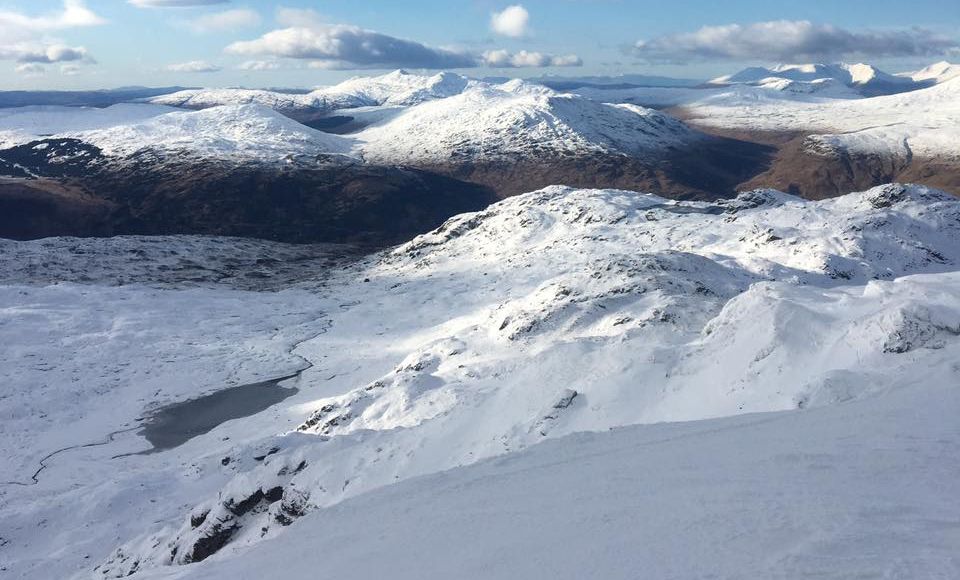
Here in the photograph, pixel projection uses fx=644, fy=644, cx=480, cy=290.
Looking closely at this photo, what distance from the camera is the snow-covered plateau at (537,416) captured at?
449 inches

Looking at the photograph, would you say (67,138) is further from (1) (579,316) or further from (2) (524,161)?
(1) (579,316)

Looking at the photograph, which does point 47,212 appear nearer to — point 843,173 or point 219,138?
point 219,138

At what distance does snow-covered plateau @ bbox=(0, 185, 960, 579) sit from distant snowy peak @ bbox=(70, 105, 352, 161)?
103296mm

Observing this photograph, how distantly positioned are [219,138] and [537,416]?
173102 millimetres

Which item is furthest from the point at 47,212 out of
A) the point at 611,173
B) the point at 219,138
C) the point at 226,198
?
the point at 611,173

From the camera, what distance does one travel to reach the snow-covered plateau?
1140cm

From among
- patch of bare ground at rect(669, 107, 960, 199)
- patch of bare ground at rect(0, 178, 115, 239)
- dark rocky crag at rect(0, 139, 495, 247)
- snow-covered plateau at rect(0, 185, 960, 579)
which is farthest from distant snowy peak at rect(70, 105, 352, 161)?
patch of bare ground at rect(669, 107, 960, 199)

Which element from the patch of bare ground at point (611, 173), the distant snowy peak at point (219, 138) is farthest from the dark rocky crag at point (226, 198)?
the patch of bare ground at point (611, 173)

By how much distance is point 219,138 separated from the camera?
174 metres

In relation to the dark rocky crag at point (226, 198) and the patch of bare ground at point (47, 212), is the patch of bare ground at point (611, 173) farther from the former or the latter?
the patch of bare ground at point (47, 212)

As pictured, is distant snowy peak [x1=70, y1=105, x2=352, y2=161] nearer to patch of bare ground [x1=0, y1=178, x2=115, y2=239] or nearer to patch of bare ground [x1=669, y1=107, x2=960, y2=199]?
patch of bare ground [x1=0, y1=178, x2=115, y2=239]

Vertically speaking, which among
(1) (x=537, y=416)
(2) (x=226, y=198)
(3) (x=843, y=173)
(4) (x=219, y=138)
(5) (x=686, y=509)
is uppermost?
(4) (x=219, y=138)

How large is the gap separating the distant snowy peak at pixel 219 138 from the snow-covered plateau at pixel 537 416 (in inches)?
4067

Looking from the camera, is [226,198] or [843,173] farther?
[843,173]
